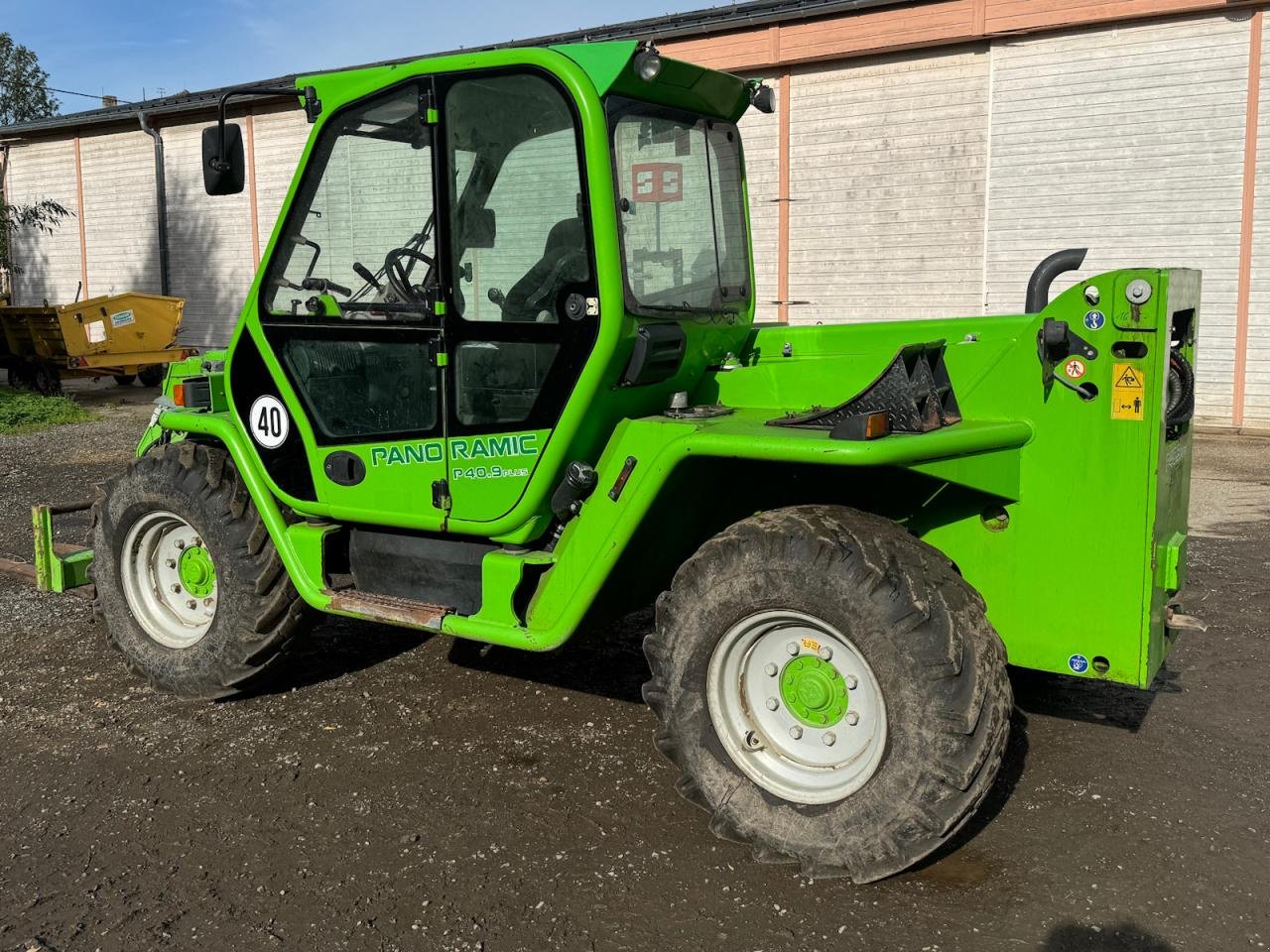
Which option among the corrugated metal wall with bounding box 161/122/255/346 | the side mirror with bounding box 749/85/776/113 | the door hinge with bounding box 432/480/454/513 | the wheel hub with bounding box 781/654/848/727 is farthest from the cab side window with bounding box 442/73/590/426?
the corrugated metal wall with bounding box 161/122/255/346

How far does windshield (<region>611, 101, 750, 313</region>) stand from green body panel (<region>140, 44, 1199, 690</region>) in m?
0.08

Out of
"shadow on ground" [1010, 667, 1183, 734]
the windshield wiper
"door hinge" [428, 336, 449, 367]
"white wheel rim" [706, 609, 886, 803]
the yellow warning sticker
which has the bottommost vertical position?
"shadow on ground" [1010, 667, 1183, 734]

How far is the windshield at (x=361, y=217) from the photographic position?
428 centimetres

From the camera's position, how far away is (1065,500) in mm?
3639

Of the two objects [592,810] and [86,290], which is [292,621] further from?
[86,290]

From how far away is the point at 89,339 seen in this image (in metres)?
18.3

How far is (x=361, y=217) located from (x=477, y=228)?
56 cm

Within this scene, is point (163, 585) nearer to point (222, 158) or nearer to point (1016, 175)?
point (222, 158)

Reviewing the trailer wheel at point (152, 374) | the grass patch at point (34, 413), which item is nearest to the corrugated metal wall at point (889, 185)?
the grass patch at point (34, 413)

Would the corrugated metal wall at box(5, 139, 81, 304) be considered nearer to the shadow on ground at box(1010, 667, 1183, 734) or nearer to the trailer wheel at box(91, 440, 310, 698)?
the trailer wheel at box(91, 440, 310, 698)

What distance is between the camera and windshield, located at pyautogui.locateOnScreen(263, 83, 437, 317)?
14.0 ft

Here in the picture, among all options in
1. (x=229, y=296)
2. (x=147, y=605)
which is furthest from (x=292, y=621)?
(x=229, y=296)

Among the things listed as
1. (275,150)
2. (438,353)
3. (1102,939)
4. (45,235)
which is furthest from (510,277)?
(45,235)

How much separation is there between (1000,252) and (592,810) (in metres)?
12.2
